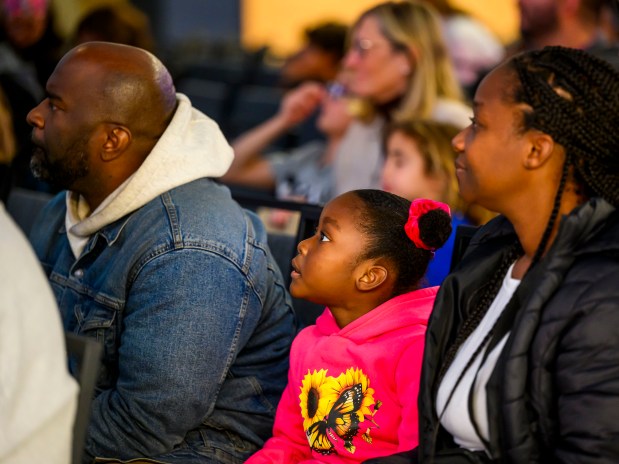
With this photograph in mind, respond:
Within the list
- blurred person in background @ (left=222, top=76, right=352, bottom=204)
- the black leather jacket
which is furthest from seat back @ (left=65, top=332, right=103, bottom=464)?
blurred person in background @ (left=222, top=76, right=352, bottom=204)

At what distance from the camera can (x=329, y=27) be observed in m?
5.71

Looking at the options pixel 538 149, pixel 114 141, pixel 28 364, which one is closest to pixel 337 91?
pixel 114 141

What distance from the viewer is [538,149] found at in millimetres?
1855

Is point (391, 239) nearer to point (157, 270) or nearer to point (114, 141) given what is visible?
point (157, 270)

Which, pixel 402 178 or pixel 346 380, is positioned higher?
pixel 402 178

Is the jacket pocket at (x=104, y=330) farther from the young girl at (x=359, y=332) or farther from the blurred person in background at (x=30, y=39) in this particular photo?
the blurred person in background at (x=30, y=39)

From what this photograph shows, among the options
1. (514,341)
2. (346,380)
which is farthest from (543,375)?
(346,380)

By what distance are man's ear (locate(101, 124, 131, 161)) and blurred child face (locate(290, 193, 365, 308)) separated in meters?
0.55

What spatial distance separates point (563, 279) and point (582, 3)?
3.15 meters

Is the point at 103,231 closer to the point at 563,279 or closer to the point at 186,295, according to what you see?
the point at 186,295

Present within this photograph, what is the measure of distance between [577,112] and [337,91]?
3059 millimetres

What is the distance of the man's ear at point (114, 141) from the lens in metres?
2.51

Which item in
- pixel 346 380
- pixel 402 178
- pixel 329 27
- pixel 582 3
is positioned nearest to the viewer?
pixel 346 380

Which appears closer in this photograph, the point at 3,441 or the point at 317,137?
the point at 3,441
